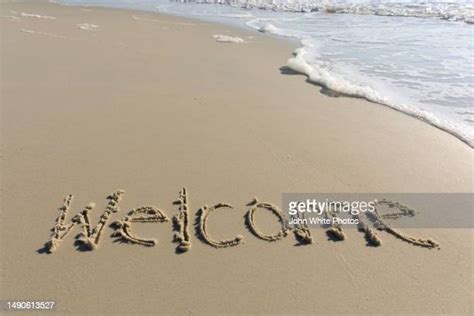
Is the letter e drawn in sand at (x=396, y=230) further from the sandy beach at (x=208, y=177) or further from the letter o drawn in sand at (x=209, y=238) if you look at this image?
the letter o drawn in sand at (x=209, y=238)

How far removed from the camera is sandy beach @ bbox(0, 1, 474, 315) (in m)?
2.57

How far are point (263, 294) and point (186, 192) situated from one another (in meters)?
1.22

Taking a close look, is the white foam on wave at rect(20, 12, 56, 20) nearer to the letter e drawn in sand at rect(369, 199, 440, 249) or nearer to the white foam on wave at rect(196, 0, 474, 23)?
the white foam on wave at rect(196, 0, 474, 23)

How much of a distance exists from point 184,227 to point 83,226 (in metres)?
0.75

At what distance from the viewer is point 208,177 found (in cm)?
367

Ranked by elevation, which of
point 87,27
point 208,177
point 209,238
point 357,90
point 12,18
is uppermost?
point 12,18

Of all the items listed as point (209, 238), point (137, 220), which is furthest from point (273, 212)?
point (137, 220)

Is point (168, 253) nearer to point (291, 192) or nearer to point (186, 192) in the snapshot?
point (186, 192)

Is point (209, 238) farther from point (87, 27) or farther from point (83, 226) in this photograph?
point (87, 27)

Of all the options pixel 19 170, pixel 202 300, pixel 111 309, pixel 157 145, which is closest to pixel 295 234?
pixel 202 300

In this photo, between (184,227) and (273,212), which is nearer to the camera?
(184,227)

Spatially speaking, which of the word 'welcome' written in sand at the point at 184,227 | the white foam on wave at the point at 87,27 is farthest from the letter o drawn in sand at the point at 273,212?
the white foam on wave at the point at 87,27

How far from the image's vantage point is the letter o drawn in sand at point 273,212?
304 cm

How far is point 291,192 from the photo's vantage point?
138 inches
